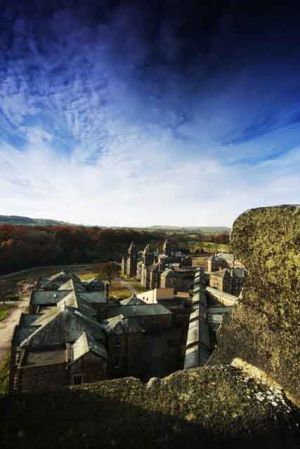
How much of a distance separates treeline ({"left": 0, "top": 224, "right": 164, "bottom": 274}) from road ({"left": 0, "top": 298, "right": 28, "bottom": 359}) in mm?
33202

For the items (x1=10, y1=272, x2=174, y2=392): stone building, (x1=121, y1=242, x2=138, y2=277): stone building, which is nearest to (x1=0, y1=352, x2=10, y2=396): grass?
(x1=10, y1=272, x2=174, y2=392): stone building

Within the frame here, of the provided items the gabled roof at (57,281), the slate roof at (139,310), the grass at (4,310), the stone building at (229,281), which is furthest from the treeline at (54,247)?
the slate roof at (139,310)

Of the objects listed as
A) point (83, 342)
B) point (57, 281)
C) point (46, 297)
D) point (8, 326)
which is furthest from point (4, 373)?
point (57, 281)

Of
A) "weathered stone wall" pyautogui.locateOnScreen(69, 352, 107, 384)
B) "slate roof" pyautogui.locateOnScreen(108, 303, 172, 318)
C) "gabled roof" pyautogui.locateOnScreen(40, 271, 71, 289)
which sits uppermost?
"gabled roof" pyautogui.locateOnScreen(40, 271, 71, 289)

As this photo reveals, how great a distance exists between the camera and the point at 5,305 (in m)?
46.7

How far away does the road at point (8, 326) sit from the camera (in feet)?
102

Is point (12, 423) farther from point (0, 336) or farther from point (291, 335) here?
point (0, 336)

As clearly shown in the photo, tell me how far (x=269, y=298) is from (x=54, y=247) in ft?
300

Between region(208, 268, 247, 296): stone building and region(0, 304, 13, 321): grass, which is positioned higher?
region(208, 268, 247, 296): stone building

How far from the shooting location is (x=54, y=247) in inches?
3538

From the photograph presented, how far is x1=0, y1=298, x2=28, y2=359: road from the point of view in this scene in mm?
31000

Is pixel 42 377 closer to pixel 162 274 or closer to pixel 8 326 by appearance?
pixel 8 326

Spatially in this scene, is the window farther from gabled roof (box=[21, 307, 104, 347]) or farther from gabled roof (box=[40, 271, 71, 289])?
gabled roof (box=[40, 271, 71, 289])

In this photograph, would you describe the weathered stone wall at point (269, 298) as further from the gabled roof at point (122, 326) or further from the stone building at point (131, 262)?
the stone building at point (131, 262)
